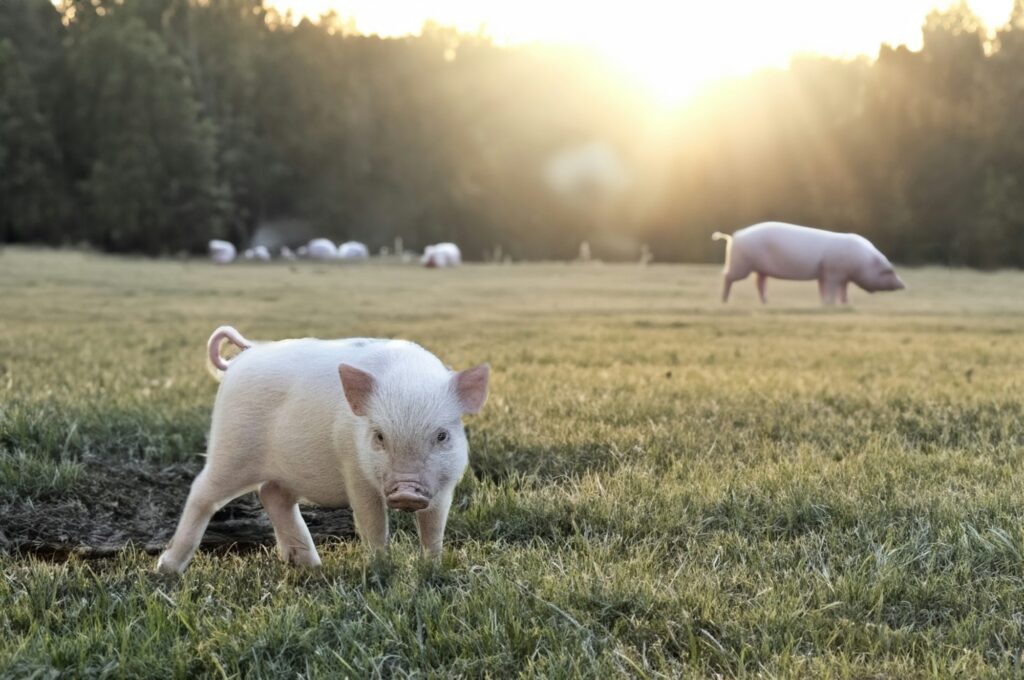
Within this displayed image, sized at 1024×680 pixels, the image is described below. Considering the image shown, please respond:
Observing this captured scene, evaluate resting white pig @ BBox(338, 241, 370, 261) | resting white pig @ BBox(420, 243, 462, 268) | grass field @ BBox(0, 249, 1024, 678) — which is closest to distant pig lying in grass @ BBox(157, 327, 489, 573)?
grass field @ BBox(0, 249, 1024, 678)

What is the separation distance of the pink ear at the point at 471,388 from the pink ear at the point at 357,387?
261 mm

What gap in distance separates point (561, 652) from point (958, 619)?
3.59ft

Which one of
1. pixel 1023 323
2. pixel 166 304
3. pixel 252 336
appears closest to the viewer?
pixel 252 336

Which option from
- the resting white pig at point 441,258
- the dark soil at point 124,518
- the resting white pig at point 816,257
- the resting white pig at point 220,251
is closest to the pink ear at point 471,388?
the dark soil at point 124,518

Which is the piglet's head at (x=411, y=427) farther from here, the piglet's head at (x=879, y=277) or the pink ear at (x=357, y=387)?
the piglet's head at (x=879, y=277)

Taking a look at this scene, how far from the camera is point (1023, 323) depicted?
12867 millimetres

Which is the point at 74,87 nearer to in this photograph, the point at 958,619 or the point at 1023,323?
the point at 1023,323

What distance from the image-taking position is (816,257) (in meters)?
10.7

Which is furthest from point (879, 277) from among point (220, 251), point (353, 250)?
point (353, 250)

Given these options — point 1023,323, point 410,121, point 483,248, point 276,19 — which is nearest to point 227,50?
point 276,19

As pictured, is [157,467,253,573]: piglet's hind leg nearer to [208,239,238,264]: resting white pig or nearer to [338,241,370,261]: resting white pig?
[208,239,238,264]: resting white pig

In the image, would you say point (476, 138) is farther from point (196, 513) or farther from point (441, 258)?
point (196, 513)

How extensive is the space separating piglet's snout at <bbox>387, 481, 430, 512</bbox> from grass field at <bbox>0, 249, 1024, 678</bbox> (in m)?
0.22

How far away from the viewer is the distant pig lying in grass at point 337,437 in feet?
8.92
